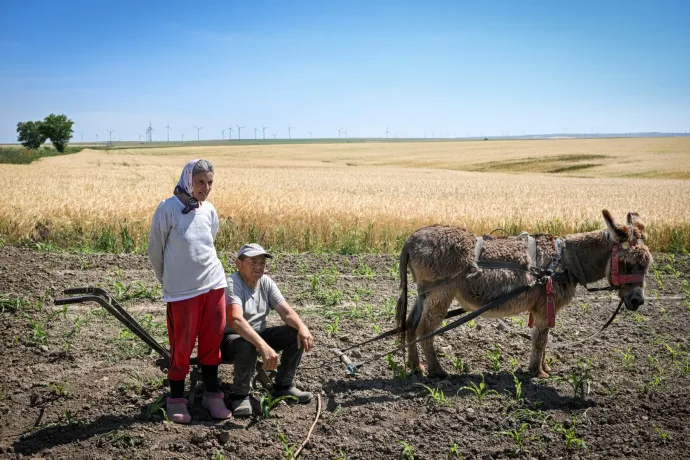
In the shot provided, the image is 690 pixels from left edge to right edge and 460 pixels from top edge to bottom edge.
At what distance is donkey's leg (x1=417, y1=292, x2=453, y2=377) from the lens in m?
6.12

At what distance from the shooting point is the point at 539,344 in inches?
244

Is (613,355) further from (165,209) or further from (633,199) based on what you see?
(633,199)

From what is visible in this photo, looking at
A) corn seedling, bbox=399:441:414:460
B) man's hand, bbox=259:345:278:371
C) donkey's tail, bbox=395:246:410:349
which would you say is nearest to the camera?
corn seedling, bbox=399:441:414:460

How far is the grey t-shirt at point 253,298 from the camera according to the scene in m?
5.09

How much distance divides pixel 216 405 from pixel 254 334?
2.49 feet

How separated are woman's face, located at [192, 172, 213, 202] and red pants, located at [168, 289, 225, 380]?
83 centimetres

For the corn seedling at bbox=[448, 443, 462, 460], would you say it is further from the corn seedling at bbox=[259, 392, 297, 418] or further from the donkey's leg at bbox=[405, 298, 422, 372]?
the donkey's leg at bbox=[405, 298, 422, 372]

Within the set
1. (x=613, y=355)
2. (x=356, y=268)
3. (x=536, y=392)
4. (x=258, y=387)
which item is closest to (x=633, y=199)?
(x=356, y=268)

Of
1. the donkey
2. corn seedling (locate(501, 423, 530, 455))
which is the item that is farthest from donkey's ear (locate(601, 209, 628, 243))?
corn seedling (locate(501, 423, 530, 455))

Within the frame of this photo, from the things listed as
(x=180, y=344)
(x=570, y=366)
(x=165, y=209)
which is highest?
(x=165, y=209)

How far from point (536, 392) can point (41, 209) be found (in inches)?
531

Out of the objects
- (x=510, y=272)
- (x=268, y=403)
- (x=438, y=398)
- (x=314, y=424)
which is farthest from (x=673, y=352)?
(x=268, y=403)

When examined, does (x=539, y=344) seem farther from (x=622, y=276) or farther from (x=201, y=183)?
(x=201, y=183)

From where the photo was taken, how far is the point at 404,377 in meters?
6.08
